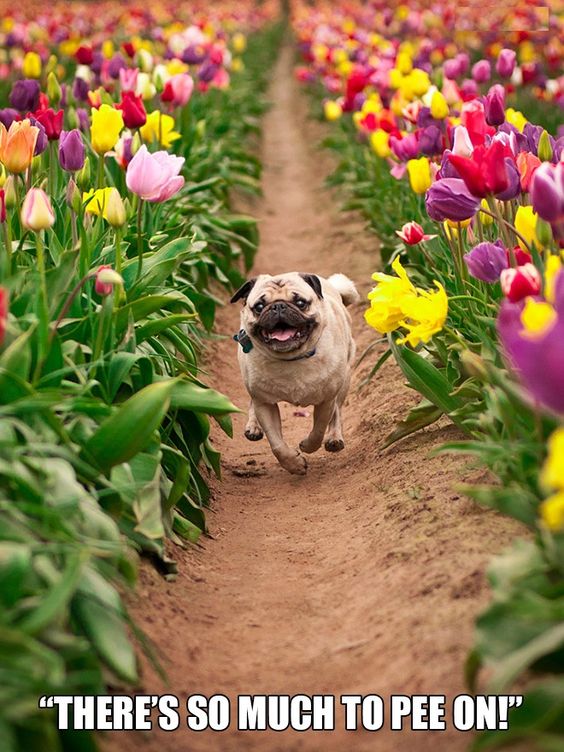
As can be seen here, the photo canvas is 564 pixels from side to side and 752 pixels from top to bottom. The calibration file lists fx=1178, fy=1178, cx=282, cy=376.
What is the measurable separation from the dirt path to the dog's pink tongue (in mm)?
797

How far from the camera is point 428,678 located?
11.4 ft

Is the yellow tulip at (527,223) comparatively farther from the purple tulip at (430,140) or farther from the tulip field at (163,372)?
the purple tulip at (430,140)

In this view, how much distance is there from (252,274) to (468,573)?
676 cm

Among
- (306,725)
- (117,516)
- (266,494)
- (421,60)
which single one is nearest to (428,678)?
Answer: (306,725)

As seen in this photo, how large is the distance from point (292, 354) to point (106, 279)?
1.83m

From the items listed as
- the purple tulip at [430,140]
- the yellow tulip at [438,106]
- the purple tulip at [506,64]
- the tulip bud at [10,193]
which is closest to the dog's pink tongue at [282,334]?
the tulip bud at [10,193]

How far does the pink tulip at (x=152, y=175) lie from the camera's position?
501 centimetres

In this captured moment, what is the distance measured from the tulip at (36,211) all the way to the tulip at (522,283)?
1702mm

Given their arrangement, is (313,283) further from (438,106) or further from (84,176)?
(438,106)

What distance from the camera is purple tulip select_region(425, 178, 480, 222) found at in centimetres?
459

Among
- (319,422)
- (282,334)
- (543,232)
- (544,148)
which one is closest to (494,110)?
(544,148)

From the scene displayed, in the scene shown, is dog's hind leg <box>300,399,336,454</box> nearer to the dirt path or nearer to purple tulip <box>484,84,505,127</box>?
the dirt path

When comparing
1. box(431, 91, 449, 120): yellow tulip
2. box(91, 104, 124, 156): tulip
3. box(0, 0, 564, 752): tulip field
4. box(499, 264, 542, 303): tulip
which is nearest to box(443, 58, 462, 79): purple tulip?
box(0, 0, 564, 752): tulip field

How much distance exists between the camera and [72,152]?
5395mm
